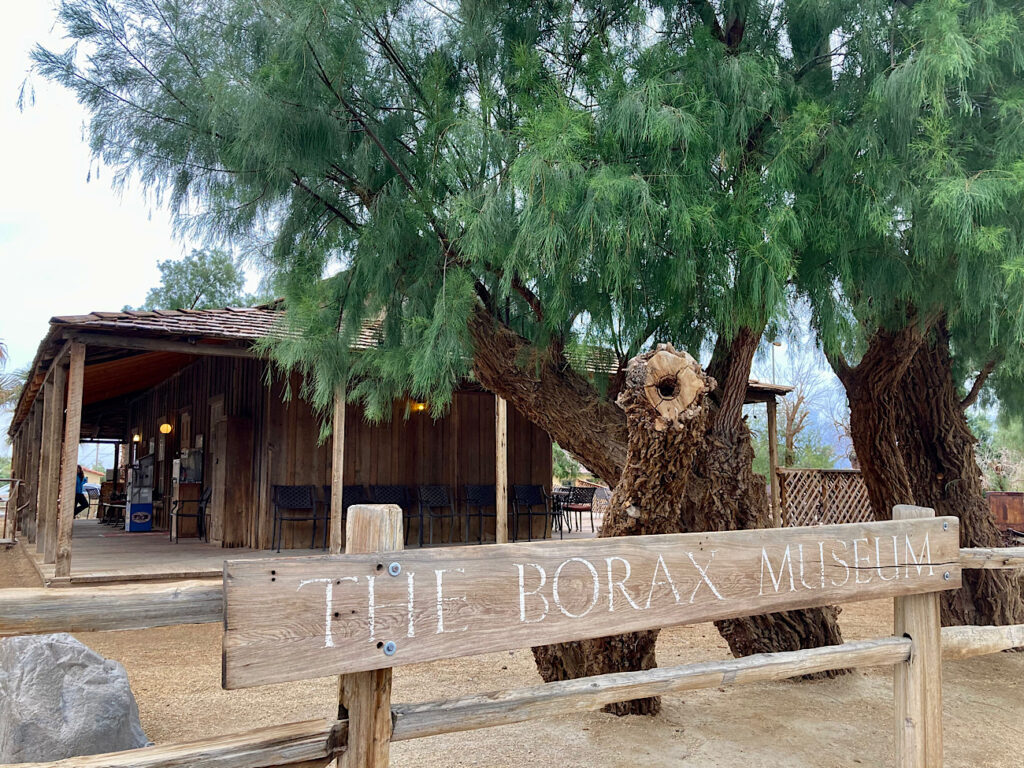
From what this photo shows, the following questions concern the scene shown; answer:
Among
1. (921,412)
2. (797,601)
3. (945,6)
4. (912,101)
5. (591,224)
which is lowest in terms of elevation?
(797,601)

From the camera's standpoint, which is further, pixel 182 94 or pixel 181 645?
pixel 181 645

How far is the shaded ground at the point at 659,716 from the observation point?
3664mm

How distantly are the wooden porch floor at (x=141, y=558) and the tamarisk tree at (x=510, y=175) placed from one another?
2.31m

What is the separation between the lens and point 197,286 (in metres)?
30.3

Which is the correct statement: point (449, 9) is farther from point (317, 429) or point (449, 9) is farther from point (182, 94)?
point (317, 429)

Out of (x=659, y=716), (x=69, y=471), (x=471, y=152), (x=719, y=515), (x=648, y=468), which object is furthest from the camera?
(x=69, y=471)

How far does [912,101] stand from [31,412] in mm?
14741

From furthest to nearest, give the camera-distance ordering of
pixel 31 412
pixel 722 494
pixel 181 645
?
1. pixel 31 412
2. pixel 181 645
3. pixel 722 494

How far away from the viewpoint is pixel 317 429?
966cm

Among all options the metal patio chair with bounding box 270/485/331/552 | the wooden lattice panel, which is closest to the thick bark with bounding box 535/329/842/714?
the metal patio chair with bounding box 270/485/331/552

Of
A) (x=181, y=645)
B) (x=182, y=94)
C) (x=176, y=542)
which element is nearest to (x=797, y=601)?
(x=182, y=94)

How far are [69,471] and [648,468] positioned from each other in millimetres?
5556

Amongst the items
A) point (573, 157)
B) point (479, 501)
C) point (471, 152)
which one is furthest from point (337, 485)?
point (573, 157)

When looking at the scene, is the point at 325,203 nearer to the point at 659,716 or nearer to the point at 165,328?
the point at 659,716
